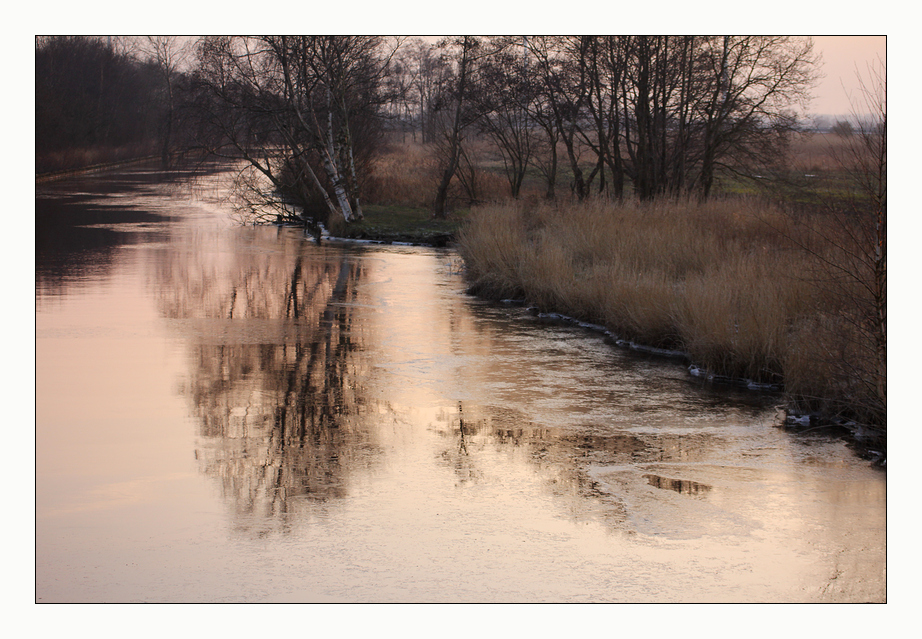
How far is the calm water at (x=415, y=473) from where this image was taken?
17.7 feet

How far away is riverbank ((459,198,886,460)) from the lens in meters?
8.67

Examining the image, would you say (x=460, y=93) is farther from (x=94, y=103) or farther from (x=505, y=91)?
(x=94, y=103)

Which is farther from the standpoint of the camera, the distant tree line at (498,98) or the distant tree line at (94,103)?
the distant tree line at (94,103)

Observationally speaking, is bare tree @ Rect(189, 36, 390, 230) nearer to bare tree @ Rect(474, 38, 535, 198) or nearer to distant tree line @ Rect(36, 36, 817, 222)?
distant tree line @ Rect(36, 36, 817, 222)

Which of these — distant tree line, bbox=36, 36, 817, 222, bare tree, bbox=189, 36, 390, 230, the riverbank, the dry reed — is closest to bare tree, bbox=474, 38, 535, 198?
distant tree line, bbox=36, 36, 817, 222

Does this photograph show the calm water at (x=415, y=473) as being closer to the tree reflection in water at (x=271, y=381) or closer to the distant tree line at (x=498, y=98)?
the tree reflection in water at (x=271, y=381)

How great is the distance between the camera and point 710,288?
38.5 ft

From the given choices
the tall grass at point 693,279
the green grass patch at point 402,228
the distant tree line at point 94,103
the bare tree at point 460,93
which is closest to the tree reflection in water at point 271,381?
the tall grass at point 693,279

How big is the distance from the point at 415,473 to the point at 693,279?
23.6ft

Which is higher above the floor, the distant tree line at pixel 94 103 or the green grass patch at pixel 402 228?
the distant tree line at pixel 94 103

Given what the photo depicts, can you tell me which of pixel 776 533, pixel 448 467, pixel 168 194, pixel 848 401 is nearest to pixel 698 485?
pixel 776 533

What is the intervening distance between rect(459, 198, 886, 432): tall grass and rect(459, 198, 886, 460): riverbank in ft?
0.07

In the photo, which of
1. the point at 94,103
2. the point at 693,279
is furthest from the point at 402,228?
the point at 94,103

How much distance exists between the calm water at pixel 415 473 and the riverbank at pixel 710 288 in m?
0.51
